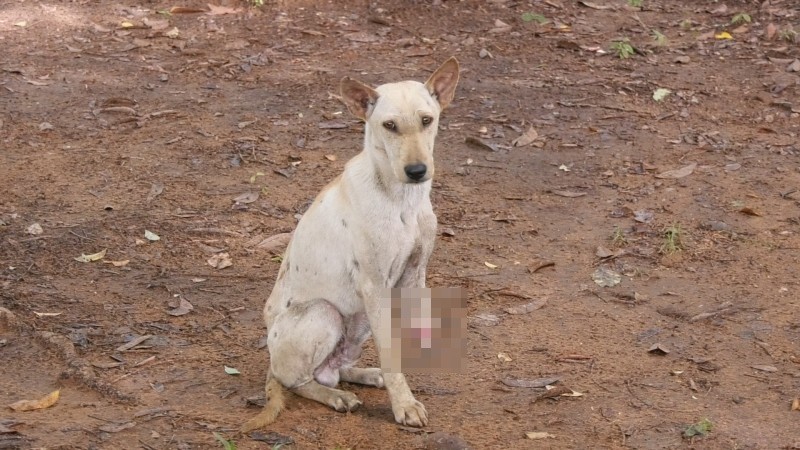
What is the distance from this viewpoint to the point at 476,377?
6.48m

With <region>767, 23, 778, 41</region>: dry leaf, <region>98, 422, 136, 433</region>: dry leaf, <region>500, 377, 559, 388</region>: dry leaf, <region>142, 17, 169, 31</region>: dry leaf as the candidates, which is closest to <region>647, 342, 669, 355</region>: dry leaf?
<region>500, 377, 559, 388</region>: dry leaf

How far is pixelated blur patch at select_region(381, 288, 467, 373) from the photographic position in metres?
5.85

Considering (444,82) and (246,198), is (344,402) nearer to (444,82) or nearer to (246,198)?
(444,82)

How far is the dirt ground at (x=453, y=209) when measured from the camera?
6078mm

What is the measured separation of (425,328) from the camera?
5957 mm

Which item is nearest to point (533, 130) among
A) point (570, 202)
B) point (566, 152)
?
point (566, 152)

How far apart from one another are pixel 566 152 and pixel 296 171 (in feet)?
8.16

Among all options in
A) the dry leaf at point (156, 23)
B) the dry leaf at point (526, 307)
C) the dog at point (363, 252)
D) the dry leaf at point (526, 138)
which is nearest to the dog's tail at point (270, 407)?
the dog at point (363, 252)

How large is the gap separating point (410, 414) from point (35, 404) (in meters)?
2.03

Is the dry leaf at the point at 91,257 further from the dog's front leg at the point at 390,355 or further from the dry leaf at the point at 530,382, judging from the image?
the dry leaf at the point at 530,382

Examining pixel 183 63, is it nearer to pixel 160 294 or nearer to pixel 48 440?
pixel 160 294

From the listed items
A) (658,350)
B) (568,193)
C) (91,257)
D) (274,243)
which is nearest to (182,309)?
(91,257)

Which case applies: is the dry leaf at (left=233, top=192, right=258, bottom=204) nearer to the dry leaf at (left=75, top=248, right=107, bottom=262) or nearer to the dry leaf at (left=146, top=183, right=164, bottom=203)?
the dry leaf at (left=146, top=183, right=164, bottom=203)

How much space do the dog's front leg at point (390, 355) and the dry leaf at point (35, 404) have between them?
1.79 metres
